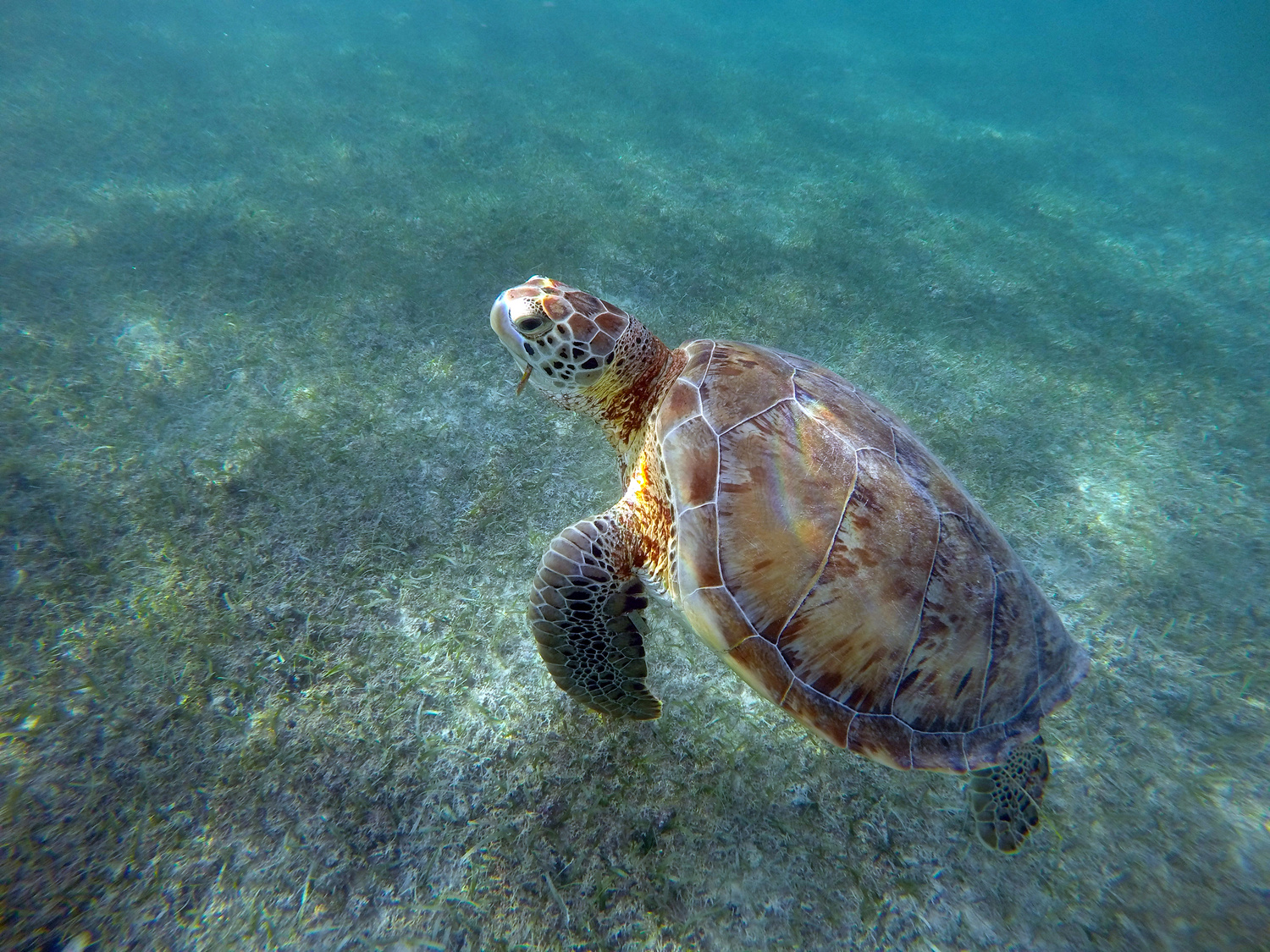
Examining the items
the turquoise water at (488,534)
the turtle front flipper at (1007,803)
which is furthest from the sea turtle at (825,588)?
the turquoise water at (488,534)

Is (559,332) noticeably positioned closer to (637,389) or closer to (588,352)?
(588,352)

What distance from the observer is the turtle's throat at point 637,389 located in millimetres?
2359

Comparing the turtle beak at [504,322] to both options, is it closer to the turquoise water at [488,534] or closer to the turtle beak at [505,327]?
the turtle beak at [505,327]

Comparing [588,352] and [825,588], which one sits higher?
[588,352]

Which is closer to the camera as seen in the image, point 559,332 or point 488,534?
point 559,332

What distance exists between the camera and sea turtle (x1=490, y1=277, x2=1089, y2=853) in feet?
5.33

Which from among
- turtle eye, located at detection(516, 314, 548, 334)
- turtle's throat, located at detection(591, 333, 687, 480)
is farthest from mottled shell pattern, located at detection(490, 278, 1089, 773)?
turtle eye, located at detection(516, 314, 548, 334)

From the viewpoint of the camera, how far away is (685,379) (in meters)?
2.21

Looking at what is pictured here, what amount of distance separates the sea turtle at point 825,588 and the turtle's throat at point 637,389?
7.1 inches

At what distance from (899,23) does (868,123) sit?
2043cm

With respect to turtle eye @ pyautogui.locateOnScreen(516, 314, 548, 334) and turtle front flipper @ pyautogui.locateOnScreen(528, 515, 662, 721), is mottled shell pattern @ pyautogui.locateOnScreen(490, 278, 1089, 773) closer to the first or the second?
turtle front flipper @ pyautogui.locateOnScreen(528, 515, 662, 721)

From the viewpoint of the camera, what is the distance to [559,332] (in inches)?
88.1

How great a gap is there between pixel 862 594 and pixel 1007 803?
40.5 inches

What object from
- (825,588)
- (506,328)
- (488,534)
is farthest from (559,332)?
(825,588)
